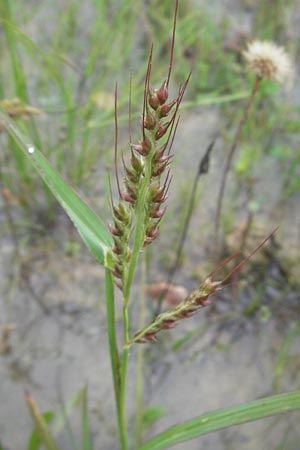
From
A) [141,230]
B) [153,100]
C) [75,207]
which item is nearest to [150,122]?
[153,100]

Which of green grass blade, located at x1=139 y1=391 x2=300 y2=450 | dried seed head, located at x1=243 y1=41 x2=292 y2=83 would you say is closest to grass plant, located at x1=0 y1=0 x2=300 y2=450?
green grass blade, located at x1=139 y1=391 x2=300 y2=450

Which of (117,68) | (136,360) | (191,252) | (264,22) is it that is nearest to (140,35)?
(117,68)

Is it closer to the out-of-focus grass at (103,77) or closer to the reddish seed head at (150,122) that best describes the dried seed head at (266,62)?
the out-of-focus grass at (103,77)

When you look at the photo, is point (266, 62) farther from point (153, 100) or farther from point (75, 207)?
point (153, 100)

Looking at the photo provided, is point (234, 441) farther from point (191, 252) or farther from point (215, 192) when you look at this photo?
point (215, 192)

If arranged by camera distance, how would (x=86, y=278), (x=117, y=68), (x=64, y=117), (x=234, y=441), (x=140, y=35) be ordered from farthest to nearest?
(x=140, y=35) → (x=117, y=68) → (x=64, y=117) → (x=86, y=278) → (x=234, y=441)

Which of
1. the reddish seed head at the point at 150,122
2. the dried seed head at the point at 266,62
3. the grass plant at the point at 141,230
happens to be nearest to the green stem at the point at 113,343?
the grass plant at the point at 141,230
